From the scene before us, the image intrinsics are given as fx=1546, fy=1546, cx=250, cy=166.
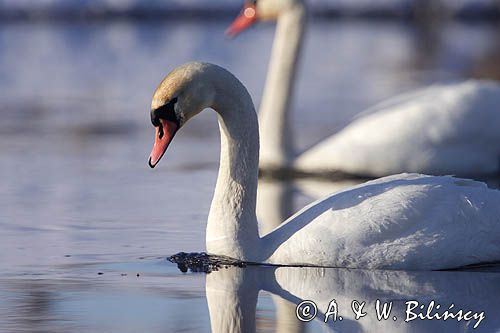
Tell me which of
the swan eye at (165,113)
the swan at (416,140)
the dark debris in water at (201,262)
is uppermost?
the swan at (416,140)

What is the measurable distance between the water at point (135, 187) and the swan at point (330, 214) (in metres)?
0.12

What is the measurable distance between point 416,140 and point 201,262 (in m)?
3.81

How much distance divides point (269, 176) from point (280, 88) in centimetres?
84

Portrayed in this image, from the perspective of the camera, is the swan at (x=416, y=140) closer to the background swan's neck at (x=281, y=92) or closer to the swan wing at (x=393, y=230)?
the background swan's neck at (x=281, y=92)

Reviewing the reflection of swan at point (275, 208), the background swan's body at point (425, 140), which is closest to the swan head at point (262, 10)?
the background swan's body at point (425, 140)

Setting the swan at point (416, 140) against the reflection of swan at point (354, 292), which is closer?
the reflection of swan at point (354, 292)

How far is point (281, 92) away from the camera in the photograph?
468 inches

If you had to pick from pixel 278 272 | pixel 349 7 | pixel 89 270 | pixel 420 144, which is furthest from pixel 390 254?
pixel 349 7

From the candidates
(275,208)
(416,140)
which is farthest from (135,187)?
(416,140)

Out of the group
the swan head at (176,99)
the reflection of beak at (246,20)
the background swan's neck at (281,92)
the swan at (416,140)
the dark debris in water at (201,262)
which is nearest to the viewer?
the swan head at (176,99)

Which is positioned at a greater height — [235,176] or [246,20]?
[246,20]

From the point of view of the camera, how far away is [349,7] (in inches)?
1260

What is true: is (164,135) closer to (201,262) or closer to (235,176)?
(235,176)

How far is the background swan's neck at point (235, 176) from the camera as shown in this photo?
762cm
